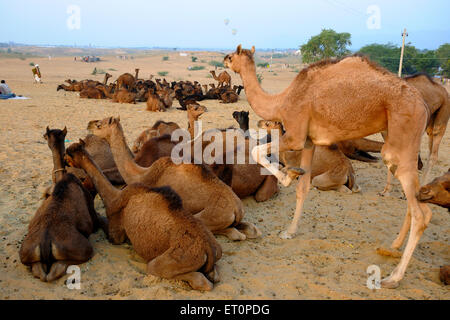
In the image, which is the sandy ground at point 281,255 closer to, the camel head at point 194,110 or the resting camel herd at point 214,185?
the resting camel herd at point 214,185

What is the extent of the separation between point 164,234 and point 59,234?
48.5 inches

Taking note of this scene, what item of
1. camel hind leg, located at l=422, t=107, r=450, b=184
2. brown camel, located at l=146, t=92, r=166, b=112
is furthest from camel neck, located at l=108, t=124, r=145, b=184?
brown camel, located at l=146, t=92, r=166, b=112

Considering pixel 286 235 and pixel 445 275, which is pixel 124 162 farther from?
pixel 445 275

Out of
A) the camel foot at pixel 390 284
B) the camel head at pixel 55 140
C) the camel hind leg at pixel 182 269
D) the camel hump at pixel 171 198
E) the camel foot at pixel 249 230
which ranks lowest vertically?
the camel foot at pixel 390 284

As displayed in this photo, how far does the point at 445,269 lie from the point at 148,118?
13264 mm

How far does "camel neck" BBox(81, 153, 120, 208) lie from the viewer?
5.61 m

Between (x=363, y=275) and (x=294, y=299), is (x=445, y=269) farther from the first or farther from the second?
(x=294, y=299)

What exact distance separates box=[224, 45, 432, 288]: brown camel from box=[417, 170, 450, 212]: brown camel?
108 mm

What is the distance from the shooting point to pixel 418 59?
141 feet

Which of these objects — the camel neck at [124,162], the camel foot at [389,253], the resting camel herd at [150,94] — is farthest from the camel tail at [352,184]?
the resting camel herd at [150,94]

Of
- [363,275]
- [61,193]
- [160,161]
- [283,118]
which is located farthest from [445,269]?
[61,193]

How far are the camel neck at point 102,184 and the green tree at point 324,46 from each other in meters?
40.9

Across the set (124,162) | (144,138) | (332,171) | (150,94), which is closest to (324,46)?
(150,94)

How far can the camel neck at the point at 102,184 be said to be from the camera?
5609 millimetres
